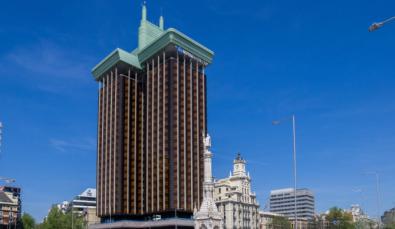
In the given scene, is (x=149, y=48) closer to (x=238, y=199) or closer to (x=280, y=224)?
(x=238, y=199)

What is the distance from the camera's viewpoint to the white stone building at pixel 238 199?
158 m

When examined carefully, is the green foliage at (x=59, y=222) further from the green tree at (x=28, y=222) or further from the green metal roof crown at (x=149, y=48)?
the green metal roof crown at (x=149, y=48)

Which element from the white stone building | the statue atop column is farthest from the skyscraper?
the statue atop column

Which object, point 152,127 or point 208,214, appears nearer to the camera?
point 208,214

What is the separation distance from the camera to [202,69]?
151250 mm

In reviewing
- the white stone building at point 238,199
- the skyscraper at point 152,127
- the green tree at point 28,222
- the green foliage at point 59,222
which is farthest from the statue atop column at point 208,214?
the green tree at point 28,222

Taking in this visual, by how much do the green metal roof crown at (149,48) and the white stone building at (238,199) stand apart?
132ft

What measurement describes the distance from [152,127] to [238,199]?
39.7m

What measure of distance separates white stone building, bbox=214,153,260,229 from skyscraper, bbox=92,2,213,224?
23843mm

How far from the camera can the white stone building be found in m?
158

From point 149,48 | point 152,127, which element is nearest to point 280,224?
point 152,127

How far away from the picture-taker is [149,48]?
150625 mm

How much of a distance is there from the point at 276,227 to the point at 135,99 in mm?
69218

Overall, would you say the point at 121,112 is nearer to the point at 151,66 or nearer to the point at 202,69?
the point at 151,66
